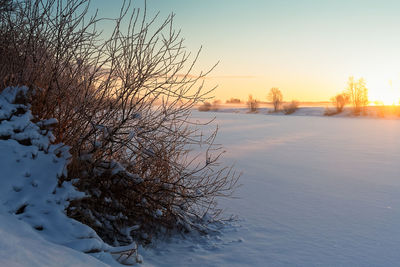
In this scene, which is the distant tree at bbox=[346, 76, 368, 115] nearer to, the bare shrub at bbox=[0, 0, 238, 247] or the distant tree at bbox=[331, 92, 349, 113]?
the distant tree at bbox=[331, 92, 349, 113]

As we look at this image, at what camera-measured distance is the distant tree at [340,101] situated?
51812 millimetres

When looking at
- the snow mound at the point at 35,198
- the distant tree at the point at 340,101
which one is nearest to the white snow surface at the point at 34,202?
the snow mound at the point at 35,198

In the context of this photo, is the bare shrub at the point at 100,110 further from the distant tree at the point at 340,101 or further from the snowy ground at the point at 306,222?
the distant tree at the point at 340,101

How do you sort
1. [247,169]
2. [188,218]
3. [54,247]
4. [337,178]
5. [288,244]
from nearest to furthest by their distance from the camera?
1. [54,247]
2. [288,244]
3. [188,218]
4. [337,178]
5. [247,169]

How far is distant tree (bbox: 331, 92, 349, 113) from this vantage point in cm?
5181

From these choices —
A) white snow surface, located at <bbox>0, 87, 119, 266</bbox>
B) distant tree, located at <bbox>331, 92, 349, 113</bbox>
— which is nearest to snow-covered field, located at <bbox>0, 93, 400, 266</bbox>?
white snow surface, located at <bbox>0, 87, 119, 266</bbox>

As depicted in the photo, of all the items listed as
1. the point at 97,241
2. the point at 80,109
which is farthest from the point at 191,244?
the point at 80,109

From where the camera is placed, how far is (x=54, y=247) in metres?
2.52

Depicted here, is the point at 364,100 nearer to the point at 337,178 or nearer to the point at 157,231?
the point at 337,178

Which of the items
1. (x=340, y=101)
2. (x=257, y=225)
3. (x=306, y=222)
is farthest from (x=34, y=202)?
(x=340, y=101)

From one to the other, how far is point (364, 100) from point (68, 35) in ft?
Result: 191

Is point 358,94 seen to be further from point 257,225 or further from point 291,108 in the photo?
point 257,225

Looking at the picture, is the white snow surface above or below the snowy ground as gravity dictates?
above

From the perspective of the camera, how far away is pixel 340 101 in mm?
53250
